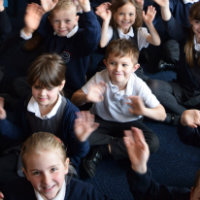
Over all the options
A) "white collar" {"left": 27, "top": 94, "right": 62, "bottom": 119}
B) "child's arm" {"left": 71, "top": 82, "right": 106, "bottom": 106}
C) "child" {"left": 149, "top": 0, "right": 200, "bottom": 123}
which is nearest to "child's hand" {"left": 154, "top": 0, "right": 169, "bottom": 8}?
"child" {"left": 149, "top": 0, "right": 200, "bottom": 123}

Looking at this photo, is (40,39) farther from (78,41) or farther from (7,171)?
(7,171)

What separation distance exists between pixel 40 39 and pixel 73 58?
0.61 metres

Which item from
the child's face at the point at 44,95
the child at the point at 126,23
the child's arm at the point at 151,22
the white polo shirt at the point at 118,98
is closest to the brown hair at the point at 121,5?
the child at the point at 126,23

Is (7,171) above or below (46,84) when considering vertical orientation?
Result: below

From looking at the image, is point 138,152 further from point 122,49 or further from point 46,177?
point 122,49

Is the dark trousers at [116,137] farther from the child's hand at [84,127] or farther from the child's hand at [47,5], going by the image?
the child's hand at [47,5]

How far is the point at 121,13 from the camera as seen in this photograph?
1819 millimetres

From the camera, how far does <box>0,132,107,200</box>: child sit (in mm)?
939

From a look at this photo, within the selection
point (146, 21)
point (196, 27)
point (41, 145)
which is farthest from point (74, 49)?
point (41, 145)

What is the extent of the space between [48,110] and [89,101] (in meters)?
0.38

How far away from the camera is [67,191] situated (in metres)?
0.99

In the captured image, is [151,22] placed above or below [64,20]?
below

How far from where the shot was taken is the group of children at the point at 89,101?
38.2 inches

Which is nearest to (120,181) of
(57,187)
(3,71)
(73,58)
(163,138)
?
(163,138)
